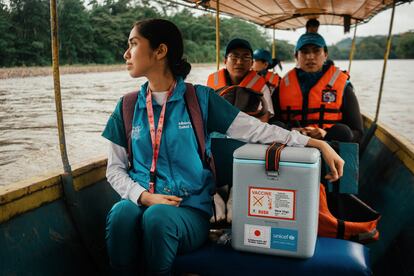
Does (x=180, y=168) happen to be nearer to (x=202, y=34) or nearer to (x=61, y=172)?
(x=61, y=172)

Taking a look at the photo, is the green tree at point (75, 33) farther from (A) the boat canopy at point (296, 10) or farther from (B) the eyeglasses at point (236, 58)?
(B) the eyeglasses at point (236, 58)

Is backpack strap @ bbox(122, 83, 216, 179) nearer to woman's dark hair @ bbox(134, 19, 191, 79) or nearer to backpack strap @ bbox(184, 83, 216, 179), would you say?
backpack strap @ bbox(184, 83, 216, 179)

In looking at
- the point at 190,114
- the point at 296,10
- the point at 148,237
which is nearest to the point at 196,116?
the point at 190,114

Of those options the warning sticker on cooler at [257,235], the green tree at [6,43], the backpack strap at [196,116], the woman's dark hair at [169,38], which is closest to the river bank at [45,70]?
the green tree at [6,43]

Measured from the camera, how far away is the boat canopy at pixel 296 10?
13.5 ft

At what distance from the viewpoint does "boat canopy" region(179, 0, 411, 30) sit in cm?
412

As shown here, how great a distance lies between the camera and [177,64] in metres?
1.89

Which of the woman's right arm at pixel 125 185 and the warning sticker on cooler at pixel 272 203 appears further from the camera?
the woman's right arm at pixel 125 185

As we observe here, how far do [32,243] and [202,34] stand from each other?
21.0 meters

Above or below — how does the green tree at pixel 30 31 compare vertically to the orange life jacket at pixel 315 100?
above

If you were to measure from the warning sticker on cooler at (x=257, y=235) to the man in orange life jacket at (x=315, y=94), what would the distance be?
5.34ft

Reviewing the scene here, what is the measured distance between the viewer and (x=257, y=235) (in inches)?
63.8

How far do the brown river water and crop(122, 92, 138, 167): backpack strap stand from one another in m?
3.00

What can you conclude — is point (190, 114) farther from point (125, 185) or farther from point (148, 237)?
point (148, 237)
